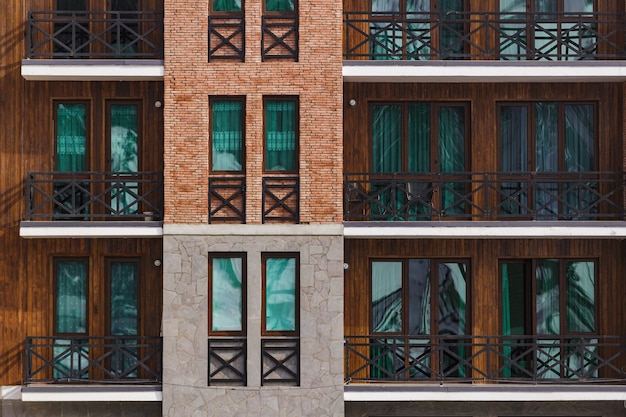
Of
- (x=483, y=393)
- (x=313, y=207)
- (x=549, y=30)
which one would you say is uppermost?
(x=549, y=30)

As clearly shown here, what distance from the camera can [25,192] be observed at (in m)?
15.2

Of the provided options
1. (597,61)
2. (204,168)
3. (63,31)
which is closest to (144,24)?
(63,31)

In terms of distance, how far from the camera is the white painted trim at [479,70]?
1448 cm

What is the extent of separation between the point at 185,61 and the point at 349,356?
7.18 m

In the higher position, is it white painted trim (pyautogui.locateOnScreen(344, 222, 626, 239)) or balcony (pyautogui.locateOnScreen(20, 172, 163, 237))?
balcony (pyautogui.locateOnScreen(20, 172, 163, 237))

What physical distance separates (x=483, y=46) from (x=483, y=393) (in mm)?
7517

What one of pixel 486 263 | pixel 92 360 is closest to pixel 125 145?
pixel 92 360

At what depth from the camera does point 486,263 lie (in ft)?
50.4

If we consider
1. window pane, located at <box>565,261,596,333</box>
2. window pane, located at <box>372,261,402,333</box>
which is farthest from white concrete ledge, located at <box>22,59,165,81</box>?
window pane, located at <box>565,261,596,333</box>

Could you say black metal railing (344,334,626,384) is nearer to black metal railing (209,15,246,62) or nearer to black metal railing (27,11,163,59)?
black metal railing (209,15,246,62)

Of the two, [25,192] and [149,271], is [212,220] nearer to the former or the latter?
[149,271]

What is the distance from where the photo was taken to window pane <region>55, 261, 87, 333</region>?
1528 cm

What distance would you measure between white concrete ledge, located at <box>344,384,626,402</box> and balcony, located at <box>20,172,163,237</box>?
17.9ft

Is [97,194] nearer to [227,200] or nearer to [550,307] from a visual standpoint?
[227,200]
